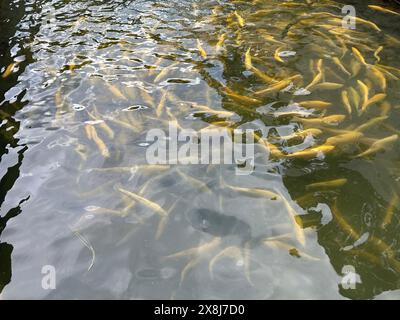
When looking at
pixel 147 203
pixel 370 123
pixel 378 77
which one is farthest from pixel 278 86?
pixel 147 203

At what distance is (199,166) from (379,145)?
1.84 metres

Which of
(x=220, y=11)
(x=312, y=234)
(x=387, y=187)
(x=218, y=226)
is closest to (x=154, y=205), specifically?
(x=218, y=226)

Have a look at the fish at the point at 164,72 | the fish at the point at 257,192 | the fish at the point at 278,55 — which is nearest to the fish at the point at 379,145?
the fish at the point at 257,192

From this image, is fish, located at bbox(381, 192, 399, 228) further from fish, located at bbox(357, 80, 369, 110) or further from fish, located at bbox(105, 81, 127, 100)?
fish, located at bbox(105, 81, 127, 100)

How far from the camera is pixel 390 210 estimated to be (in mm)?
3848

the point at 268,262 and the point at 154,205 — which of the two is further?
the point at 154,205

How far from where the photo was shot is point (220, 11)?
7449 mm

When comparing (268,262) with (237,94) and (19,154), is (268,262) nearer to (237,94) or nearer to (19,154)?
(237,94)

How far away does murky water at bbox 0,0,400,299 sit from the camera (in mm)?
3404

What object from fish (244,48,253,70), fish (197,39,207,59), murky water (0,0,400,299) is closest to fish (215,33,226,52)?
murky water (0,0,400,299)

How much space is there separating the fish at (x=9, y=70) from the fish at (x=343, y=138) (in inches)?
163

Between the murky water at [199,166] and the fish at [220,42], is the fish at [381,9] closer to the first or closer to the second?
the murky water at [199,166]

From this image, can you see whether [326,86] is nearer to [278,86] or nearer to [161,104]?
[278,86]
